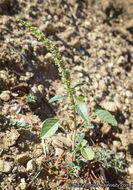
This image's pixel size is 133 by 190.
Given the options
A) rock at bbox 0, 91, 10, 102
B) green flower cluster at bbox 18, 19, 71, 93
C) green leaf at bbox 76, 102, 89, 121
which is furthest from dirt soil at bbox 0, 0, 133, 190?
green flower cluster at bbox 18, 19, 71, 93

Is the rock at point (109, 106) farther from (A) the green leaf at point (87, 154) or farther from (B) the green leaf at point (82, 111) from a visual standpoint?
(B) the green leaf at point (82, 111)

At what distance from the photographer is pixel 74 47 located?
3.62 m

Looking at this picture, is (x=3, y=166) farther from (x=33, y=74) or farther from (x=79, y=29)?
(x=79, y=29)

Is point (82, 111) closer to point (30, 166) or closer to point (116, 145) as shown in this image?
point (30, 166)

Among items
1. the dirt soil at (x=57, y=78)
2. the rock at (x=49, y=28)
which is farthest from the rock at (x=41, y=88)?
the rock at (x=49, y=28)

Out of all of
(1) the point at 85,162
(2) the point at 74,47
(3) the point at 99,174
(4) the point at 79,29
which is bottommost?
(3) the point at 99,174

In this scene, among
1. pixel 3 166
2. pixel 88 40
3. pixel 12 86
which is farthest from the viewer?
pixel 88 40

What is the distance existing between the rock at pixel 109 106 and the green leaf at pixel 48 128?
54.4 inches

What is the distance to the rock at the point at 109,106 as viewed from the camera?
9.95ft

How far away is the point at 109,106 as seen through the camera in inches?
120

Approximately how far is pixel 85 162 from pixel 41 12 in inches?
115

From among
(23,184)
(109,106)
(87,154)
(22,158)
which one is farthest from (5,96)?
(109,106)

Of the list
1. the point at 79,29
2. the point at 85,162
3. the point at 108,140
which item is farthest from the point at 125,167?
the point at 79,29

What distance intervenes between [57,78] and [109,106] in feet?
3.31
